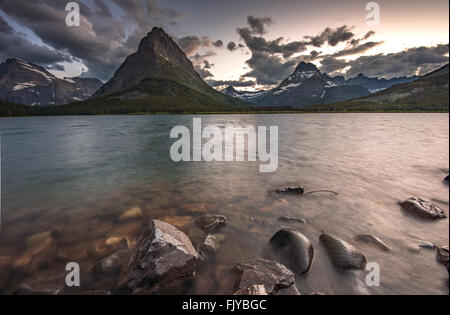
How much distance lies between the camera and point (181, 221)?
7.74 metres

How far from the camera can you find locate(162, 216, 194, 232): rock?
729 cm

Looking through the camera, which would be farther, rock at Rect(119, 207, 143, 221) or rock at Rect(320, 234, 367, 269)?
Result: rock at Rect(119, 207, 143, 221)

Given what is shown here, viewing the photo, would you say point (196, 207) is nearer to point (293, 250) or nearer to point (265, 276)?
point (293, 250)

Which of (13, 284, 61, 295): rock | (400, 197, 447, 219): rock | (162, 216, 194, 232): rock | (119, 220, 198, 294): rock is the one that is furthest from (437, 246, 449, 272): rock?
(13, 284, 61, 295): rock

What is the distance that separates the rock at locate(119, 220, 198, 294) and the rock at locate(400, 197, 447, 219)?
29.9 ft

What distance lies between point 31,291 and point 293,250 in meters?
6.70

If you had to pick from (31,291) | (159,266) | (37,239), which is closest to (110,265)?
(31,291)

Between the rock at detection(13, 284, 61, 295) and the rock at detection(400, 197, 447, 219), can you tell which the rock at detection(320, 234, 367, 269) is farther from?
the rock at detection(13, 284, 61, 295)

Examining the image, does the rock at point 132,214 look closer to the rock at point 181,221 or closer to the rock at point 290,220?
the rock at point 181,221

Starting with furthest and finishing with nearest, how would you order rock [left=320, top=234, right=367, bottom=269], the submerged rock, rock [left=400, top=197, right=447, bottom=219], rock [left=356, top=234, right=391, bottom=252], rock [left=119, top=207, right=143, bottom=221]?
rock [left=119, top=207, right=143, bottom=221] < rock [left=400, top=197, right=447, bottom=219] < rock [left=356, top=234, right=391, bottom=252] < the submerged rock < rock [left=320, top=234, right=367, bottom=269]

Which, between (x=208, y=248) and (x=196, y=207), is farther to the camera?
(x=196, y=207)

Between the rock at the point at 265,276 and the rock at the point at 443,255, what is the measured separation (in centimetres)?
416
